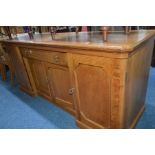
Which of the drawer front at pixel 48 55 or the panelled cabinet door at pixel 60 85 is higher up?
the drawer front at pixel 48 55

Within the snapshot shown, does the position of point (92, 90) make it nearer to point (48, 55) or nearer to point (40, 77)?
point (48, 55)

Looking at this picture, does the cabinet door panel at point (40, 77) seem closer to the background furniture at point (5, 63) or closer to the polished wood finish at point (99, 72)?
the polished wood finish at point (99, 72)

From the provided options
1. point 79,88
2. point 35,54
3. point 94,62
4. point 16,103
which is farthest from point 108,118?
point 16,103

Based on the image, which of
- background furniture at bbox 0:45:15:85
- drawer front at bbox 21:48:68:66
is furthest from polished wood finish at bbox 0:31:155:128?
background furniture at bbox 0:45:15:85

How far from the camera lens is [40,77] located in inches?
74.4

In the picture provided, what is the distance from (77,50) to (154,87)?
5.12 ft

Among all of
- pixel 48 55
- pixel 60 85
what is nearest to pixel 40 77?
pixel 60 85

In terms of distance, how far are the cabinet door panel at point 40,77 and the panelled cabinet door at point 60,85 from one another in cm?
12

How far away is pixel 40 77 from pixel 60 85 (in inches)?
16.4

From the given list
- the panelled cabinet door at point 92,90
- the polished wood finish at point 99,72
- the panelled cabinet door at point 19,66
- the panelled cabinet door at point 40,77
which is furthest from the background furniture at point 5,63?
the panelled cabinet door at point 92,90

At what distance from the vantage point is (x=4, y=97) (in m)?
2.30

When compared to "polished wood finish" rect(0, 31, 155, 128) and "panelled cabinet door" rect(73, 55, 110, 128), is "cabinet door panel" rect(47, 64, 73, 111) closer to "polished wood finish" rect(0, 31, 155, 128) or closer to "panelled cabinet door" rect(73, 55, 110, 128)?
"polished wood finish" rect(0, 31, 155, 128)

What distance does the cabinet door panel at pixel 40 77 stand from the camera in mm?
1745
